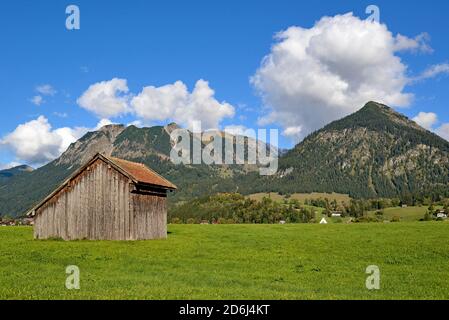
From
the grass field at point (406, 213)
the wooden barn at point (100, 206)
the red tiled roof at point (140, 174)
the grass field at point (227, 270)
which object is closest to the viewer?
the grass field at point (227, 270)

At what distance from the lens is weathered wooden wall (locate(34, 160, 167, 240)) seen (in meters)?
42.7

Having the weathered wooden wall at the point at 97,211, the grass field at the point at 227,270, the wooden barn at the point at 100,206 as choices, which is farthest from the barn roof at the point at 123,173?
the grass field at the point at 227,270

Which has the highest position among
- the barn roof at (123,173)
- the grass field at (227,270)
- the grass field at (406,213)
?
the barn roof at (123,173)

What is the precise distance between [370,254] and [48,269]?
2145cm

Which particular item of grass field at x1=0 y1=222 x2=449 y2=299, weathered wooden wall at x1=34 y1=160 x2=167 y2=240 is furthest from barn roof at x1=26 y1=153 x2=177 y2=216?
grass field at x1=0 y1=222 x2=449 y2=299

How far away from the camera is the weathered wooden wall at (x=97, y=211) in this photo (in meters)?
42.7

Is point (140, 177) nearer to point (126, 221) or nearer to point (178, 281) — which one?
point (126, 221)

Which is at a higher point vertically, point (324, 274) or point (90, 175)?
point (90, 175)

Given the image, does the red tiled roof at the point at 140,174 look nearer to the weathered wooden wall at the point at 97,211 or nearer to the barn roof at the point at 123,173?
the barn roof at the point at 123,173

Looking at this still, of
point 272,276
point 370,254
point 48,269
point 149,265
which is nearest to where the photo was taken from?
point 272,276

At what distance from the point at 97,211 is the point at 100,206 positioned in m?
0.56

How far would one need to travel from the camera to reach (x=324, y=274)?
79.3 ft

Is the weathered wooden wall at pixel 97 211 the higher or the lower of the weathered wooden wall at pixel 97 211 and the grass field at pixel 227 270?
the higher
